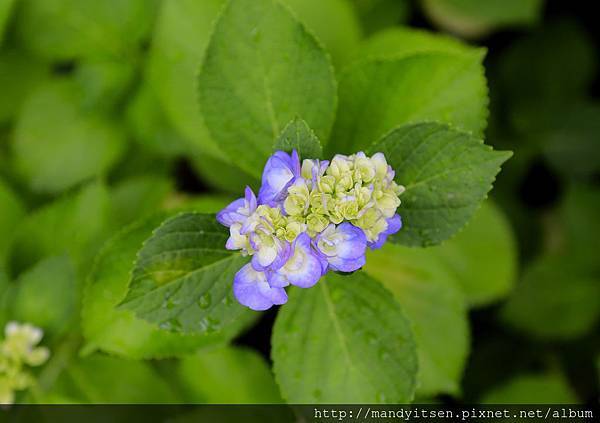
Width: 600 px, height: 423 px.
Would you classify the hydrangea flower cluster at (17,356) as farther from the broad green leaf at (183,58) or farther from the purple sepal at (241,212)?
the purple sepal at (241,212)

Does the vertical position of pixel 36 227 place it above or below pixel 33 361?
above

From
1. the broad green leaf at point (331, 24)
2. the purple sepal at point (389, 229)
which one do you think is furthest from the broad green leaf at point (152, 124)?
the purple sepal at point (389, 229)

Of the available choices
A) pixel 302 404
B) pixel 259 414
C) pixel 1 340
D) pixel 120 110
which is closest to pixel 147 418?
pixel 259 414

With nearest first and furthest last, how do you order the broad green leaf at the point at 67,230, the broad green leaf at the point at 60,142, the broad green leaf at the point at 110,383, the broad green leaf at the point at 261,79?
the broad green leaf at the point at 261,79 → the broad green leaf at the point at 110,383 → the broad green leaf at the point at 67,230 → the broad green leaf at the point at 60,142

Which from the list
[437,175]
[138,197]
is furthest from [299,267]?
[138,197]

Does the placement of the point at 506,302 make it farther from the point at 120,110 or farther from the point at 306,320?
the point at 120,110

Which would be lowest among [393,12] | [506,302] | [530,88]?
[506,302]
